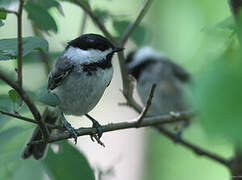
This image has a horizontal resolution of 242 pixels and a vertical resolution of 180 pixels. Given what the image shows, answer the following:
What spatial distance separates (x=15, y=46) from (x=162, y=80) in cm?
336

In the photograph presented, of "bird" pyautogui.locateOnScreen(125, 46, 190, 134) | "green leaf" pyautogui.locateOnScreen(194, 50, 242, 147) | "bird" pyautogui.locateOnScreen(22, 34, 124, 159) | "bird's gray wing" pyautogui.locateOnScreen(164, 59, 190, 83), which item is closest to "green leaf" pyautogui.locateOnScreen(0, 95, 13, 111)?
"bird" pyautogui.locateOnScreen(22, 34, 124, 159)

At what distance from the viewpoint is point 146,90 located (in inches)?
165

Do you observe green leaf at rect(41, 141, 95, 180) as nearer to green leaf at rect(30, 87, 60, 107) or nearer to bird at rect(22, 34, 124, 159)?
bird at rect(22, 34, 124, 159)

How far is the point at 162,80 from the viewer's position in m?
4.42

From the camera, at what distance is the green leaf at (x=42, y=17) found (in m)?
1.64

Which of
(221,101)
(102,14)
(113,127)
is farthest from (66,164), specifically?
(221,101)

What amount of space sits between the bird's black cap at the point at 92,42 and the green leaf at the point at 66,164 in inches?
24.0

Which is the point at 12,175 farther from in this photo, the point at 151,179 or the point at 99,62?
the point at 151,179

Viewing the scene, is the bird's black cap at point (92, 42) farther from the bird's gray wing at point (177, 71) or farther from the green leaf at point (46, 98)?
the bird's gray wing at point (177, 71)

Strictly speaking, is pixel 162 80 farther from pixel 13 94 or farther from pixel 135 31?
pixel 13 94

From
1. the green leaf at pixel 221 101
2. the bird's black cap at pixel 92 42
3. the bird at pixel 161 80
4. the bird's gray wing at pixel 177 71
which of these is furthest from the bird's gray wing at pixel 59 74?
the bird's gray wing at pixel 177 71

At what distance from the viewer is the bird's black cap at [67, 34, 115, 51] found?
2.08 meters

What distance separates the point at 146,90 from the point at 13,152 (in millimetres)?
2500

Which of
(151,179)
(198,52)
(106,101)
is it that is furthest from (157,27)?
(198,52)
